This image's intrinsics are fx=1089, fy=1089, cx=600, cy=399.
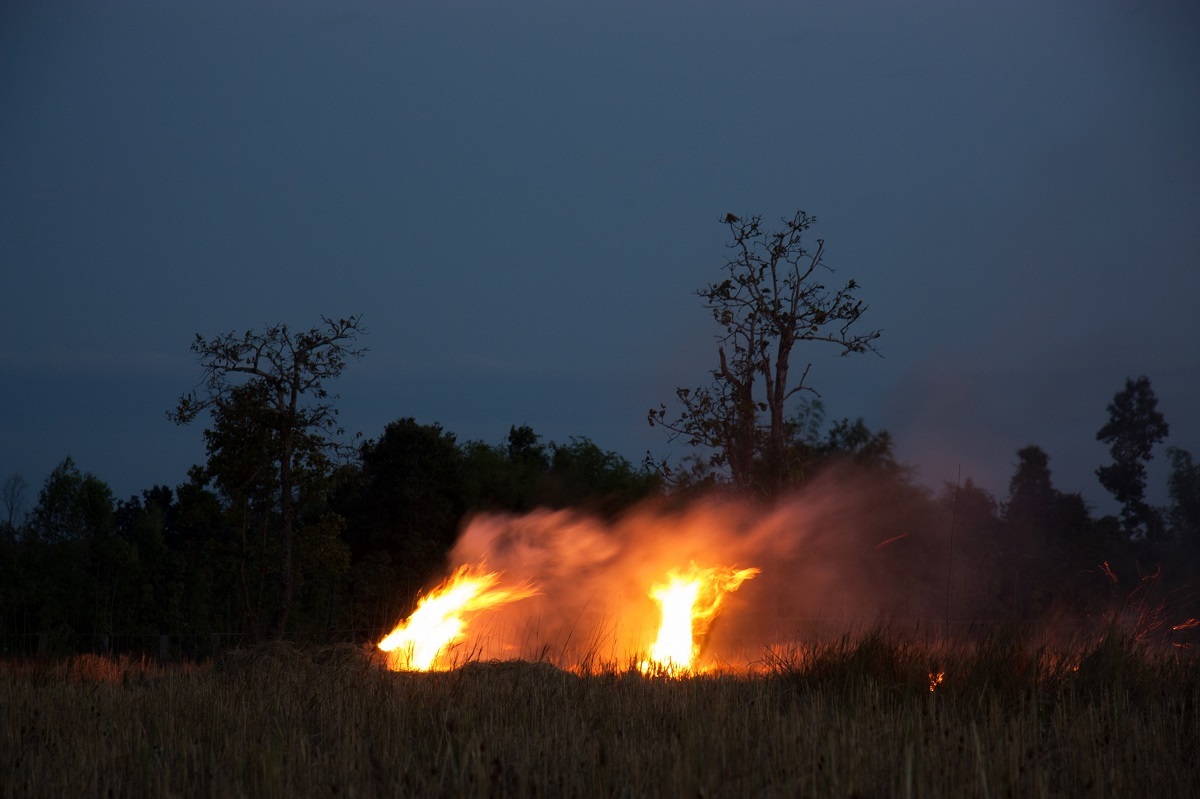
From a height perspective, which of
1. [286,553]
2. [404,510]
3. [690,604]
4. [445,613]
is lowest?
[445,613]

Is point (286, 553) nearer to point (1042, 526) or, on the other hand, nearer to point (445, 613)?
point (445, 613)

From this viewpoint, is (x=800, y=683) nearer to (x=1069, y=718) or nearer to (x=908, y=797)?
(x=1069, y=718)

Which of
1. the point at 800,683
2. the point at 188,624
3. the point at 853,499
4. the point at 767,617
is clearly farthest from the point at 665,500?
the point at 800,683

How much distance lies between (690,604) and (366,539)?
2001cm

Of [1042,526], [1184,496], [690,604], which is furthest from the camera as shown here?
[1184,496]

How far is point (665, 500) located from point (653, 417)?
392 centimetres

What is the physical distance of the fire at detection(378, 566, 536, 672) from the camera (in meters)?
19.4

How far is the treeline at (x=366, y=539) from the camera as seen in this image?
93.5ft

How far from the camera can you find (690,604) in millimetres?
21500

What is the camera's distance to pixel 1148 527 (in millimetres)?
63562

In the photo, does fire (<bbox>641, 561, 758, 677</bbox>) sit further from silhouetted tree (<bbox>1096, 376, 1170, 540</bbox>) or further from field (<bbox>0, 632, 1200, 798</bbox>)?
silhouetted tree (<bbox>1096, 376, 1170, 540</bbox>)

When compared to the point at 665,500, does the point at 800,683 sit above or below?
below

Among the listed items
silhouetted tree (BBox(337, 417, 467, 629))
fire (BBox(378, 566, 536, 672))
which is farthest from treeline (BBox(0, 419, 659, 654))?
fire (BBox(378, 566, 536, 672))

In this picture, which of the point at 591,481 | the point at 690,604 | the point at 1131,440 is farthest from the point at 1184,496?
the point at 690,604
